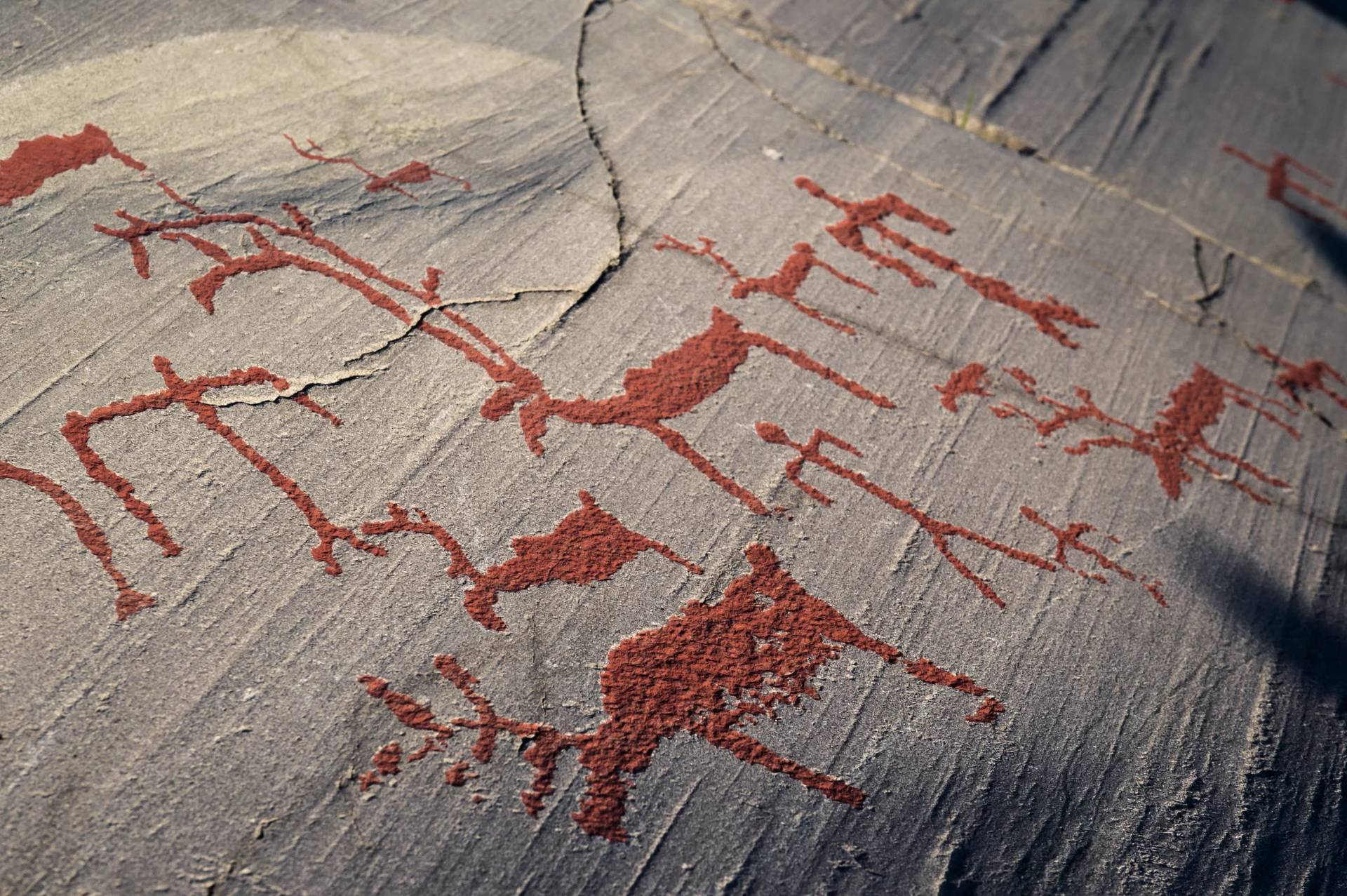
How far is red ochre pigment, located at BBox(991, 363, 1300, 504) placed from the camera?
8.89 ft

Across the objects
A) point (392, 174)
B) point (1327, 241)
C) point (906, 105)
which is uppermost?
point (392, 174)

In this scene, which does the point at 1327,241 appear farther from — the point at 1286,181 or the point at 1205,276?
the point at 1205,276

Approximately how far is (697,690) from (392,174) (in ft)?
6.11

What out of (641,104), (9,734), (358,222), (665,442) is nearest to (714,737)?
(665,442)

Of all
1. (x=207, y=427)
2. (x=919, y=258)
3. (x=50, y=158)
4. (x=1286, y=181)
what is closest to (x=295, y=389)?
(x=207, y=427)

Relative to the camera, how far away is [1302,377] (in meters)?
3.18

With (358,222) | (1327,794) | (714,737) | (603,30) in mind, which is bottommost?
(1327,794)

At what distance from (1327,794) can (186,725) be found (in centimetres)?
244

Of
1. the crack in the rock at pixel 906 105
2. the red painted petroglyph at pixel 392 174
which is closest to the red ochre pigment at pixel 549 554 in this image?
the red painted petroglyph at pixel 392 174

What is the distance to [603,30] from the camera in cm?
364

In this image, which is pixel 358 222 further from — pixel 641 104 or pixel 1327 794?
pixel 1327 794

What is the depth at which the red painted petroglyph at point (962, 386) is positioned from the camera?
→ 2.70 metres

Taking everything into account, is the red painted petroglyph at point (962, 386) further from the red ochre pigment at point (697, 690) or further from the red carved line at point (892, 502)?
the red ochre pigment at point (697, 690)

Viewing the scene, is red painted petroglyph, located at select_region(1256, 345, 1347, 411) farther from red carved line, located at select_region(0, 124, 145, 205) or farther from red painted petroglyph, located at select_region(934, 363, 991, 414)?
red carved line, located at select_region(0, 124, 145, 205)
